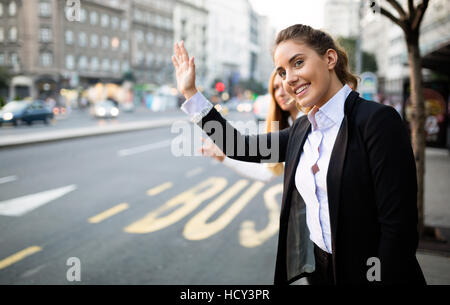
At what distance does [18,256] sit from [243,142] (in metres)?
3.66

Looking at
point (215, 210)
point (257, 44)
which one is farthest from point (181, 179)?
point (257, 44)

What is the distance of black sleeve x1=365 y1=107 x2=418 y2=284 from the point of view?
1402mm

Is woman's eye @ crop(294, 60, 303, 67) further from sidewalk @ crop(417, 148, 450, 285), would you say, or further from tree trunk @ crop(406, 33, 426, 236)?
tree trunk @ crop(406, 33, 426, 236)

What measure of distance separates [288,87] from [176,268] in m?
3.01

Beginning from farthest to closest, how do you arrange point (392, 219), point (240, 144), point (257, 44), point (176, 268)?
point (257, 44)
point (176, 268)
point (240, 144)
point (392, 219)

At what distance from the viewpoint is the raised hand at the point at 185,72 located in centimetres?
181

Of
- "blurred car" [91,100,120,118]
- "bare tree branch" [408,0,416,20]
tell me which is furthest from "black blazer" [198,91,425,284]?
"blurred car" [91,100,120,118]

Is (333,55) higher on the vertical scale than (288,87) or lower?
higher

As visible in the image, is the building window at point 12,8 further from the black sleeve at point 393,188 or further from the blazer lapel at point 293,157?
the black sleeve at point 393,188

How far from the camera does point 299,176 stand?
177 cm

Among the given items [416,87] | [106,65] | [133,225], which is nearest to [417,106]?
[416,87]

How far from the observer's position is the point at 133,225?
222 inches

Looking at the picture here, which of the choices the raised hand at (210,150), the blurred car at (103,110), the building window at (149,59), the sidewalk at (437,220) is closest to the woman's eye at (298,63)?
the raised hand at (210,150)

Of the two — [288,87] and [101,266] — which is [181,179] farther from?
[288,87]
